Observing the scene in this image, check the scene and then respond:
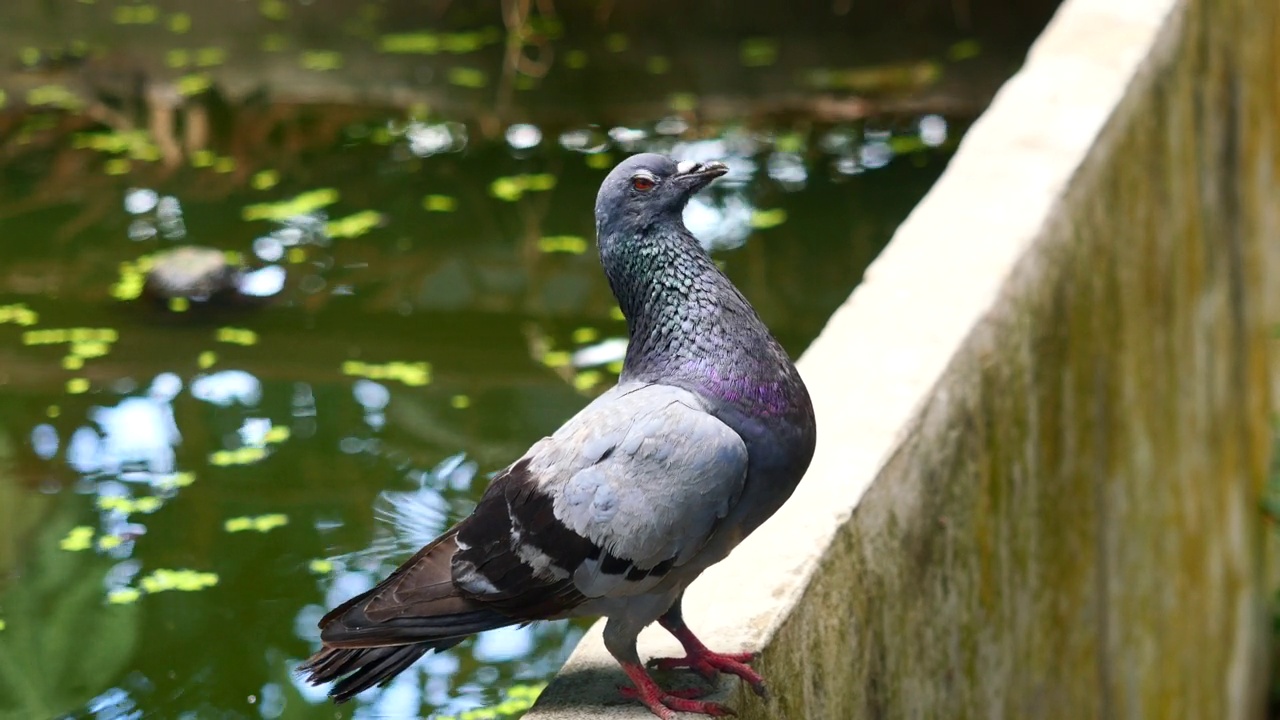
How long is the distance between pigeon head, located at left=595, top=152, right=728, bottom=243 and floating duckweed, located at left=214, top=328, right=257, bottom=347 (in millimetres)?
3101

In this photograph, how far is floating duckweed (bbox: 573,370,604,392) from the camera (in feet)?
15.2

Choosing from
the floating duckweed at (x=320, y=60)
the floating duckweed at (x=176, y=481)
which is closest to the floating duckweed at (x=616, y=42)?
the floating duckweed at (x=320, y=60)

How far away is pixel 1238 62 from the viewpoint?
5848mm

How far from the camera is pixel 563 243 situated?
Result: 18.6 feet

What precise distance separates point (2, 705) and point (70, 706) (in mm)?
162

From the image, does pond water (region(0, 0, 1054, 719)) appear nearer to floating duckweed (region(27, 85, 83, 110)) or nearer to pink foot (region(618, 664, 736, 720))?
floating duckweed (region(27, 85, 83, 110))

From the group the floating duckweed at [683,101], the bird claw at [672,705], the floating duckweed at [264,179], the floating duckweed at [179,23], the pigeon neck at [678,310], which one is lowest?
the floating duckweed at [264,179]

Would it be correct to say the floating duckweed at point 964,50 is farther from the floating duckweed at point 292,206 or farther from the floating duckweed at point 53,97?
Answer: the floating duckweed at point 53,97

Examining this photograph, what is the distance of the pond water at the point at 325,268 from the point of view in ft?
12.1

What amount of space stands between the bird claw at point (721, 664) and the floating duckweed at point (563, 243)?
3516 mm

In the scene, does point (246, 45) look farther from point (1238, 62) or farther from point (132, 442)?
point (1238, 62)

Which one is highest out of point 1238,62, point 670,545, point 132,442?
point 670,545

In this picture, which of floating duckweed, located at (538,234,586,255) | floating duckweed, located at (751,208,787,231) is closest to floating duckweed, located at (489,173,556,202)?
floating duckweed, located at (538,234,586,255)

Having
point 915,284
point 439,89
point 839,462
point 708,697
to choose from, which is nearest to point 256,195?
point 439,89
